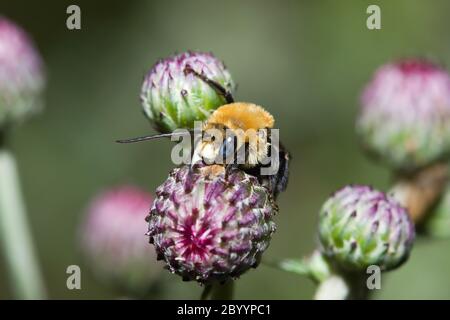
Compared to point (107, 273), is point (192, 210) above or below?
above

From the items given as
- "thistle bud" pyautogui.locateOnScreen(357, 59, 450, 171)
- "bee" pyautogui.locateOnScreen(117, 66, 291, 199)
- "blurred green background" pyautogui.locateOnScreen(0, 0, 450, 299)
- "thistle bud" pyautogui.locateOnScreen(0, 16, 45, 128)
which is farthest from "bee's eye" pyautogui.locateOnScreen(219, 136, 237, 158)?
"blurred green background" pyautogui.locateOnScreen(0, 0, 450, 299)

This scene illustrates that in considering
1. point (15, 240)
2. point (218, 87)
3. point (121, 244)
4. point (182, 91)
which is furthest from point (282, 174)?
point (121, 244)

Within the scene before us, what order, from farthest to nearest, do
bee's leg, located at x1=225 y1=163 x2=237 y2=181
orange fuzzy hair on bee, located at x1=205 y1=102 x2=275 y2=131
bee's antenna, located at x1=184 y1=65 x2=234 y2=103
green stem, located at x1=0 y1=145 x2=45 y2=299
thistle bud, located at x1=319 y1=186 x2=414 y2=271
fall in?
green stem, located at x1=0 y1=145 x2=45 y2=299, thistle bud, located at x1=319 y1=186 x2=414 y2=271, bee's antenna, located at x1=184 y1=65 x2=234 y2=103, orange fuzzy hair on bee, located at x1=205 y1=102 x2=275 y2=131, bee's leg, located at x1=225 y1=163 x2=237 y2=181

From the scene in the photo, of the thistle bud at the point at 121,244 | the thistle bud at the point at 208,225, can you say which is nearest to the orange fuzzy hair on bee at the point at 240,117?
the thistle bud at the point at 208,225

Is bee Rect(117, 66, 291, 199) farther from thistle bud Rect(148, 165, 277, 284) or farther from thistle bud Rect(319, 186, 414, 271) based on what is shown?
thistle bud Rect(319, 186, 414, 271)

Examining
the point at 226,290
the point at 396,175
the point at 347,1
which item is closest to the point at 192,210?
the point at 226,290

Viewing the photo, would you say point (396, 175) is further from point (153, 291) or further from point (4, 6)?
point (4, 6)

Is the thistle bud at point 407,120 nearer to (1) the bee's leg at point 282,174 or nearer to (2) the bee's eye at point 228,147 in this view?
(1) the bee's leg at point 282,174
